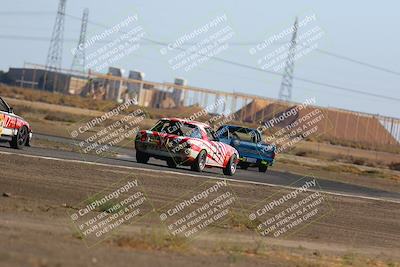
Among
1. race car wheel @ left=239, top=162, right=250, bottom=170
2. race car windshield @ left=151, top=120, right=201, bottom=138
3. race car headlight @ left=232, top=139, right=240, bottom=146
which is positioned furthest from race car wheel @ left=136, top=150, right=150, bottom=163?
race car wheel @ left=239, top=162, right=250, bottom=170

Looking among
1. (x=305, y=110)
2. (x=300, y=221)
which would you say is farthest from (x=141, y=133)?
(x=305, y=110)

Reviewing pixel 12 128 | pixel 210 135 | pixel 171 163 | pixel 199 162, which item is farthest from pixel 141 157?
pixel 12 128

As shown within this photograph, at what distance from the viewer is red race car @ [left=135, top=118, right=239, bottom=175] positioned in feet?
82.7

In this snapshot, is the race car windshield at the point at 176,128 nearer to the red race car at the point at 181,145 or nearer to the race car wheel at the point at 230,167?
the red race car at the point at 181,145

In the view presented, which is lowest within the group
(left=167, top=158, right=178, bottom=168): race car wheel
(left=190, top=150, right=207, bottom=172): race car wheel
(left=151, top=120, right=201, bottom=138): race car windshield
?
(left=167, top=158, right=178, bottom=168): race car wheel

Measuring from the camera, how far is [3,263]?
30.1 ft

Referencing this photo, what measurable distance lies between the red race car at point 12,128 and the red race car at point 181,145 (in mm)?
3067

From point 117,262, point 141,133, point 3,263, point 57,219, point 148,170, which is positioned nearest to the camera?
point 3,263

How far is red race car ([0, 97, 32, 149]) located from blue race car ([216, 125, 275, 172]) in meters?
8.63

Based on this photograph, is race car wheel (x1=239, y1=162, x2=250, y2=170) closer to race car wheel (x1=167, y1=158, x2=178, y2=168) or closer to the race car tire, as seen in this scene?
the race car tire

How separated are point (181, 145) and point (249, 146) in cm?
795

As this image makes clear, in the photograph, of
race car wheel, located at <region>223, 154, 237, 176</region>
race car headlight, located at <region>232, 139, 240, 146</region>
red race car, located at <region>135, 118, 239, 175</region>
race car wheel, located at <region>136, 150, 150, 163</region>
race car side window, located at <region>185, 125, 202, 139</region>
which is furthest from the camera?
race car headlight, located at <region>232, 139, 240, 146</region>

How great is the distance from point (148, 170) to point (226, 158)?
403 cm

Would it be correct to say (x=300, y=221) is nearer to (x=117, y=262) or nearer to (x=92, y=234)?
(x=92, y=234)
